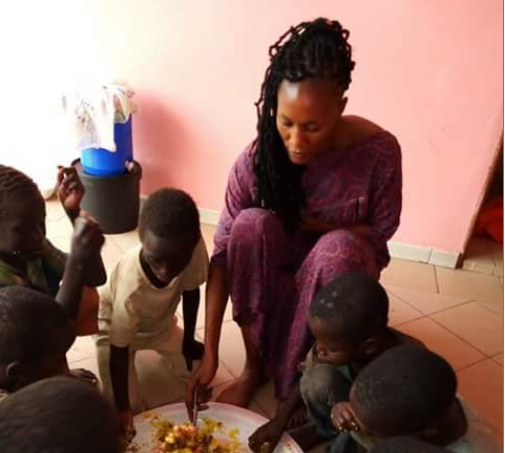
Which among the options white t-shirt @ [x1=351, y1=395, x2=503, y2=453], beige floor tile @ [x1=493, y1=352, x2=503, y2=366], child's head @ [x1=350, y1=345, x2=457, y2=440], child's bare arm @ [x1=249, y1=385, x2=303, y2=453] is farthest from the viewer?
beige floor tile @ [x1=493, y1=352, x2=503, y2=366]

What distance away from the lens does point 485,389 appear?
155 centimetres

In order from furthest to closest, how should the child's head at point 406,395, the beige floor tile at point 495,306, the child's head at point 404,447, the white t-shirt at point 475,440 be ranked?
the beige floor tile at point 495,306 < the white t-shirt at point 475,440 < the child's head at point 406,395 < the child's head at point 404,447

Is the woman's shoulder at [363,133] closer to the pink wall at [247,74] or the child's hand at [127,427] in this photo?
the pink wall at [247,74]

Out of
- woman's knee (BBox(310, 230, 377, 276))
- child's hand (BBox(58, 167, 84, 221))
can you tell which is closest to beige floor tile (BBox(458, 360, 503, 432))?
woman's knee (BBox(310, 230, 377, 276))

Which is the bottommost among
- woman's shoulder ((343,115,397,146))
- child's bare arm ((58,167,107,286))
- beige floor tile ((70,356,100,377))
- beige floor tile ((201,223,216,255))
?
beige floor tile ((70,356,100,377))

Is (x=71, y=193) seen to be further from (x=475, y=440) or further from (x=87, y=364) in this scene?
(x=475, y=440)

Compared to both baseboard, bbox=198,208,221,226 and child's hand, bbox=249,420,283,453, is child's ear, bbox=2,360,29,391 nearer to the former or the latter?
child's hand, bbox=249,420,283,453

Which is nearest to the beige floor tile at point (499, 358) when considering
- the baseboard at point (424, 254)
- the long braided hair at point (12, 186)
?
the baseboard at point (424, 254)

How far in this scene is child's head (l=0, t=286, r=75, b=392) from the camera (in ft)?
2.89

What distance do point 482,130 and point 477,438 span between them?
4.19ft

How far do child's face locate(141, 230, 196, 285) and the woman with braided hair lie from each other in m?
0.21

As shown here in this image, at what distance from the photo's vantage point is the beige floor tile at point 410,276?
81.0 inches

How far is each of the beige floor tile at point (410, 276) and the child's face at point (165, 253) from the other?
45.9 inches

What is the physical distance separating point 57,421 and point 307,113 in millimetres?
798
